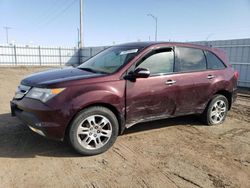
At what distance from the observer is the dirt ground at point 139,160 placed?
3.02 metres

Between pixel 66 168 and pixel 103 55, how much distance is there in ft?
8.11

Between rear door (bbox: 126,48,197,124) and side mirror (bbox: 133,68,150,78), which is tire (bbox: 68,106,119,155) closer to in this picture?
rear door (bbox: 126,48,197,124)

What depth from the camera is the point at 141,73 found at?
3.89 m

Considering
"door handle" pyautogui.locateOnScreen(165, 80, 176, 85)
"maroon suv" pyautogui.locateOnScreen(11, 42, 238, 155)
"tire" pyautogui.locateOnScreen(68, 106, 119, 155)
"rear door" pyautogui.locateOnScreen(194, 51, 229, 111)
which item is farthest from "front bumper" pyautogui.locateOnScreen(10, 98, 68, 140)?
"rear door" pyautogui.locateOnScreen(194, 51, 229, 111)

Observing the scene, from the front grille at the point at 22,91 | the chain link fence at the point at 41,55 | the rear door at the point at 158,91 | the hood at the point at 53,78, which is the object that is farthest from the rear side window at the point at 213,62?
the chain link fence at the point at 41,55

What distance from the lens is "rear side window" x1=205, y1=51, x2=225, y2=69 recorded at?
16.8 feet

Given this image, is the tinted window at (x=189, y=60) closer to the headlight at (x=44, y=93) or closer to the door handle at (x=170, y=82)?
the door handle at (x=170, y=82)

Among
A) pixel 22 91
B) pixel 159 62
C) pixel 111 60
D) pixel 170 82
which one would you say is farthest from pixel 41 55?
pixel 170 82

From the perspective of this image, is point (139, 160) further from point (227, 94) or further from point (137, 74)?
point (227, 94)

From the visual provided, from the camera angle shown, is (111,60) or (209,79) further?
(209,79)

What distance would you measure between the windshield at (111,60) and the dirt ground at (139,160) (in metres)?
1.33

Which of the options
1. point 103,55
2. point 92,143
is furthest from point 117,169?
point 103,55

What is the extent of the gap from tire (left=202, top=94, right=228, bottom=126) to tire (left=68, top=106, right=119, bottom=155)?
232cm

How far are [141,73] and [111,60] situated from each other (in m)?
0.86
